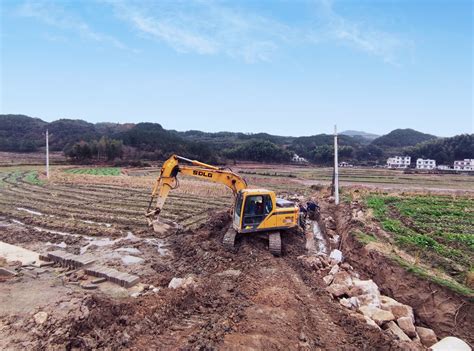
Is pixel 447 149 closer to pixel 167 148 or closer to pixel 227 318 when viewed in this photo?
pixel 167 148

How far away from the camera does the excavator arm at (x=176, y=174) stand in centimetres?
1338

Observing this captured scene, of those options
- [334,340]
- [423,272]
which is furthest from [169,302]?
[423,272]

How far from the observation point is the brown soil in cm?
846

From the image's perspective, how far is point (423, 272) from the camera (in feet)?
32.0

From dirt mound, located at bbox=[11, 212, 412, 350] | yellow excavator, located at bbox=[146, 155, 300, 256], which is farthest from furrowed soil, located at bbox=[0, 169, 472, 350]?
yellow excavator, located at bbox=[146, 155, 300, 256]

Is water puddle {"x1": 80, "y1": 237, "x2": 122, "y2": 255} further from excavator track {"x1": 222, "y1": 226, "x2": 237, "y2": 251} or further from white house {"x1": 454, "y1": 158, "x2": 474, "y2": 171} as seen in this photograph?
white house {"x1": 454, "y1": 158, "x2": 474, "y2": 171}

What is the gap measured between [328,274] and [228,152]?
8166 centimetres

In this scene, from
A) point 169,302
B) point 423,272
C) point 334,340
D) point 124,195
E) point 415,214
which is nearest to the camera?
point 334,340

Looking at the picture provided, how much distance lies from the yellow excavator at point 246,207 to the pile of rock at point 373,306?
212cm

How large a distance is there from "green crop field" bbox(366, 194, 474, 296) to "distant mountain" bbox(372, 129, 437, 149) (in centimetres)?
13585

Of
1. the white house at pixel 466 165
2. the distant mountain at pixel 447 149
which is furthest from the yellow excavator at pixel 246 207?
the distant mountain at pixel 447 149

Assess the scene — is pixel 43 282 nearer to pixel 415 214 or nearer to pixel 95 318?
pixel 95 318

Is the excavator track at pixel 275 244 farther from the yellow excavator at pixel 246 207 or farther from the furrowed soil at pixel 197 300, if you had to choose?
the furrowed soil at pixel 197 300

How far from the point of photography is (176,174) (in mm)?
13609
